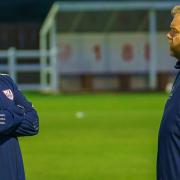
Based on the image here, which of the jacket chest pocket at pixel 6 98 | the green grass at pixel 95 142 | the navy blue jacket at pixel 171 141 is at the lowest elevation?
the green grass at pixel 95 142

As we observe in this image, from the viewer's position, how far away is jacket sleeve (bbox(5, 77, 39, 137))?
16.6ft

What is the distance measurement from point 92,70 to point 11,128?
28.5 meters

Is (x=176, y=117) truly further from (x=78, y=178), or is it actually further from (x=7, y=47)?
(x=7, y=47)

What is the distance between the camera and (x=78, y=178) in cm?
1074

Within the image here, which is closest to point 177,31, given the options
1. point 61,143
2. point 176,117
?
point 176,117

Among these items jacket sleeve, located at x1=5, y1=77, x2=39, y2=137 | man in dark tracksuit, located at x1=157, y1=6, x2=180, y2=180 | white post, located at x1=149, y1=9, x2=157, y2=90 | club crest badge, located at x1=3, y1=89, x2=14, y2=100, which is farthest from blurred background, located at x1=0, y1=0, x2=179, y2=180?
man in dark tracksuit, located at x1=157, y1=6, x2=180, y2=180

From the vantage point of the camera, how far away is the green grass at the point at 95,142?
11391 mm

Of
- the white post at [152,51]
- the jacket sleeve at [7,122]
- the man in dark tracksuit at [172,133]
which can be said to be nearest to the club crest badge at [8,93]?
the jacket sleeve at [7,122]

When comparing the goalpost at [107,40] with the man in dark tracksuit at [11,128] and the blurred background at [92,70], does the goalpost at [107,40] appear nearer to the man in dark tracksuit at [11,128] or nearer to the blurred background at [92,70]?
the blurred background at [92,70]

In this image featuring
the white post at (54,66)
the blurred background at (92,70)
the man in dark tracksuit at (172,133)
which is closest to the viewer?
the man in dark tracksuit at (172,133)

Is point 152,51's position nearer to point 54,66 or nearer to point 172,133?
point 54,66

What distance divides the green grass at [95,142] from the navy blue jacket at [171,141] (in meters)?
5.83

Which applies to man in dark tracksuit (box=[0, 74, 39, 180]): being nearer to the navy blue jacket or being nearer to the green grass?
the navy blue jacket

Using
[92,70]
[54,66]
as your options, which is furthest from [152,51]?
[54,66]
